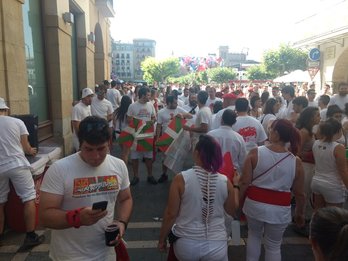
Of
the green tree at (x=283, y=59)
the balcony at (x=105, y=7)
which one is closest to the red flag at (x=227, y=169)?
the balcony at (x=105, y=7)

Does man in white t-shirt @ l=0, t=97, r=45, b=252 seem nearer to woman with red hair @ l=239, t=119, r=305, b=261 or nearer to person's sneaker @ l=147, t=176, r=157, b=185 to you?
woman with red hair @ l=239, t=119, r=305, b=261

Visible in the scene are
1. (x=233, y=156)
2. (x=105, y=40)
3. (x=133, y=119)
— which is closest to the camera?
(x=233, y=156)

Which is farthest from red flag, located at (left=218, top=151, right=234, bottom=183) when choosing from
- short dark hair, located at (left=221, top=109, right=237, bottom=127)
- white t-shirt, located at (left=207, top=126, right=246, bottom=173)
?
short dark hair, located at (left=221, top=109, right=237, bottom=127)

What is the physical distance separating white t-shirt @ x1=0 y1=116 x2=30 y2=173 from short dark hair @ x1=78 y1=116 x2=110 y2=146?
2.20 m

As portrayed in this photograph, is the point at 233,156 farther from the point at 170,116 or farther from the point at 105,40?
the point at 105,40

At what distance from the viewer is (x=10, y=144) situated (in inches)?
158

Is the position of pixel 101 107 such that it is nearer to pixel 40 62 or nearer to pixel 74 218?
pixel 40 62

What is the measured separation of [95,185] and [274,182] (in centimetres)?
178

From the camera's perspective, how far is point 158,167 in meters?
8.35

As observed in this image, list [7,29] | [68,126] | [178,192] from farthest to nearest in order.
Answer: [68,126], [7,29], [178,192]

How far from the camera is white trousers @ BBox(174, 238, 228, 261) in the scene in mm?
2635

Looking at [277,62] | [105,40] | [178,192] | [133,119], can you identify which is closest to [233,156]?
[178,192]

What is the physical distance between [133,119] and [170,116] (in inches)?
31.0

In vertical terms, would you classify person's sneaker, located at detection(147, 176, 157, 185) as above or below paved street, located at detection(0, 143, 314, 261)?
above
